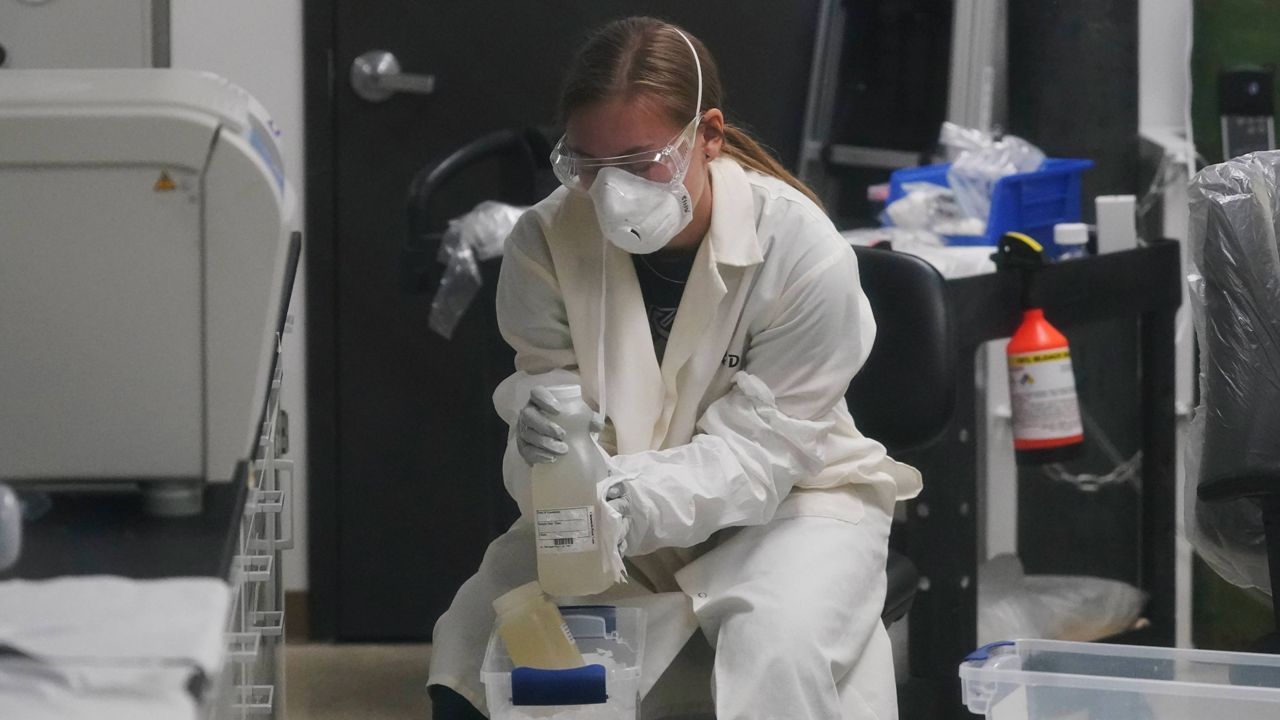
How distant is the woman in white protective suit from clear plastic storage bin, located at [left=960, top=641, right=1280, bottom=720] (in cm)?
14

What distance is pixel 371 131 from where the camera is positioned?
3012 millimetres

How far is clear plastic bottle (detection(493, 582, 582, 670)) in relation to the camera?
1529mm

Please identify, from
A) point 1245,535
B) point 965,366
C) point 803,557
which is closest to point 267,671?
point 803,557

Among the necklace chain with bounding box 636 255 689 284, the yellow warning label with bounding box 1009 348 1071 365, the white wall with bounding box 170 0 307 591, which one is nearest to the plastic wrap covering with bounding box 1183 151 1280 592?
the yellow warning label with bounding box 1009 348 1071 365

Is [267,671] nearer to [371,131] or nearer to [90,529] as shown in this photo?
[90,529]

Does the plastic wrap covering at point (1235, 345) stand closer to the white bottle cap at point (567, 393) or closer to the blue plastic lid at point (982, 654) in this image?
the blue plastic lid at point (982, 654)

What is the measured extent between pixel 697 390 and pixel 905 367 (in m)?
0.32

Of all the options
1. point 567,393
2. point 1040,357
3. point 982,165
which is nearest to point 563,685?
point 567,393

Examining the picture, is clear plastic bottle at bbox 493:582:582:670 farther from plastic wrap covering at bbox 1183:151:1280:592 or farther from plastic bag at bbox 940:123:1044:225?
plastic bag at bbox 940:123:1044:225

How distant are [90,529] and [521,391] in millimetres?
646

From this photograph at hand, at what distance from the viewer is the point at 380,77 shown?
117 inches

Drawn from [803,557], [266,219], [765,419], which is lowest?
[803,557]

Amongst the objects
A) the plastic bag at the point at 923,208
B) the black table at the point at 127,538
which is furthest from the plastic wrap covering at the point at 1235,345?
the black table at the point at 127,538

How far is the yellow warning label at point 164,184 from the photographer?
3.83ft
